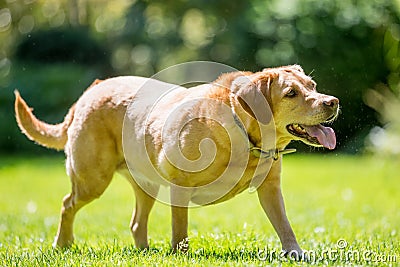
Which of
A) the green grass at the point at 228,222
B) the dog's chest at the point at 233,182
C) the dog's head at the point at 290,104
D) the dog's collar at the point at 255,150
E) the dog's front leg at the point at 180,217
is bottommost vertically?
the green grass at the point at 228,222

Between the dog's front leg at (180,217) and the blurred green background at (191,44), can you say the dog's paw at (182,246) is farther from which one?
the blurred green background at (191,44)

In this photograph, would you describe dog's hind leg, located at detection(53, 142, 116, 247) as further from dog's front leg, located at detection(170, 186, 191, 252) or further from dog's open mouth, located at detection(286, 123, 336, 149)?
dog's open mouth, located at detection(286, 123, 336, 149)

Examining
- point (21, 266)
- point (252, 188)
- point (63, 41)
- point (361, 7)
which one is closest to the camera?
point (21, 266)

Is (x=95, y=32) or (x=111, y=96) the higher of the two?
(x=95, y=32)

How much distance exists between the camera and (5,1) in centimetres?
1767

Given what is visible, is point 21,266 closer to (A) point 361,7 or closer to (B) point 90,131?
(B) point 90,131

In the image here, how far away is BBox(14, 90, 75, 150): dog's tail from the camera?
5.81 m

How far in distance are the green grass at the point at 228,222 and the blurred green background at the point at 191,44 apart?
193 centimetres

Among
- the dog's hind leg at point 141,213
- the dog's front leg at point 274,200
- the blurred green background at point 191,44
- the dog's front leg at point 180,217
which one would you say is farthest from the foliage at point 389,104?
the dog's front leg at point 180,217

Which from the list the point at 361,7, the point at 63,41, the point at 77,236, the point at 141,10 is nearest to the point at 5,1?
the point at 63,41

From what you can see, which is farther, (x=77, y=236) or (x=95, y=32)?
(x=95, y=32)

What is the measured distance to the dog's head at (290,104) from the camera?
4293 millimetres

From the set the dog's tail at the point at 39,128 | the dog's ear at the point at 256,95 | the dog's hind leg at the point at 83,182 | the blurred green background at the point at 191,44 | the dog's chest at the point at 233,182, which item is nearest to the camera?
the dog's ear at the point at 256,95

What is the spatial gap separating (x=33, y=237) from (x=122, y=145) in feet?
4.54
